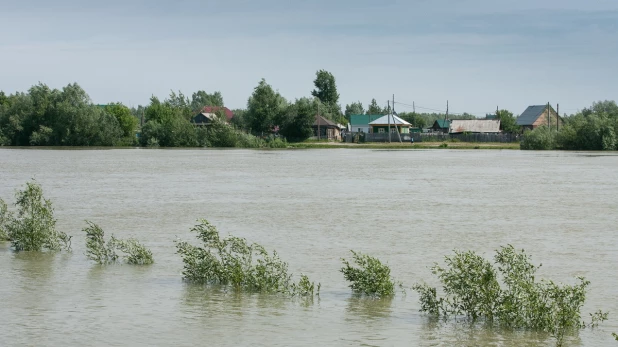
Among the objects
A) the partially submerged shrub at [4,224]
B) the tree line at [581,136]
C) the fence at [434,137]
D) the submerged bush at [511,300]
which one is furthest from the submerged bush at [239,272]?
the fence at [434,137]

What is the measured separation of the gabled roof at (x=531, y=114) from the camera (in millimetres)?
149750

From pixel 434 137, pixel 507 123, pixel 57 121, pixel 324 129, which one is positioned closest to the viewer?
pixel 57 121

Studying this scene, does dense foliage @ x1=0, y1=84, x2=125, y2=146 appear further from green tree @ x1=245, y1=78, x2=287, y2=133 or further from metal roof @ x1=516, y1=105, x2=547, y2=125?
metal roof @ x1=516, y1=105, x2=547, y2=125

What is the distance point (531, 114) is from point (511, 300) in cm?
14574

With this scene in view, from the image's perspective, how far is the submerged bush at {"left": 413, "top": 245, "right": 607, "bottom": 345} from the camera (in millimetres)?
11922

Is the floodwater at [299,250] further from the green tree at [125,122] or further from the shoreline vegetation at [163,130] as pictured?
the green tree at [125,122]

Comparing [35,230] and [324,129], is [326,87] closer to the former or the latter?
[324,129]

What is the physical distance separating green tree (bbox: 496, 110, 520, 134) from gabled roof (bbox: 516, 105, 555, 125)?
57.7 inches

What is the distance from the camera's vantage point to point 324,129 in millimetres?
136375

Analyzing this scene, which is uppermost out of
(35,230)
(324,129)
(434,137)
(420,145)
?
(324,129)

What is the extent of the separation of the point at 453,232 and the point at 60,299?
41.6 ft

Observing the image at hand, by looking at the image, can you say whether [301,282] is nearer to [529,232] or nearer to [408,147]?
[529,232]

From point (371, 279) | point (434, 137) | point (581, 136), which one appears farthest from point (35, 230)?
point (434, 137)

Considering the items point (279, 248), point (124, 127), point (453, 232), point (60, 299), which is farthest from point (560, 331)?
point (124, 127)
